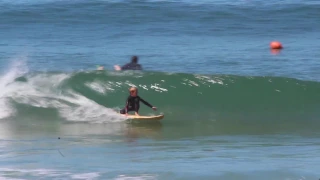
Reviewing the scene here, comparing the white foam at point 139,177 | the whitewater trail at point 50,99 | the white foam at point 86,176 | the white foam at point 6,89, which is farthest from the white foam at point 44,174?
the white foam at point 6,89

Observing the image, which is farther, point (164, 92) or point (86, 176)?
point (164, 92)

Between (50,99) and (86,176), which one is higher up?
(50,99)

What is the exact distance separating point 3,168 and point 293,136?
657cm

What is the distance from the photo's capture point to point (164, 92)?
2091 cm

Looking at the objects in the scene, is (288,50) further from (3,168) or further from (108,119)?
(3,168)

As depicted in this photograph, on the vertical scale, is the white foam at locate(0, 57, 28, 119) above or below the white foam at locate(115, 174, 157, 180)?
above

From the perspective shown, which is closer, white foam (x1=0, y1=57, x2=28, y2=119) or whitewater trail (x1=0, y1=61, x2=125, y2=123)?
whitewater trail (x1=0, y1=61, x2=125, y2=123)

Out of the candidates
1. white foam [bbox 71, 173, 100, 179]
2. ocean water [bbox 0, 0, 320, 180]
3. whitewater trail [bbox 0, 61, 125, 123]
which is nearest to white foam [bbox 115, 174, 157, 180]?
ocean water [bbox 0, 0, 320, 180]

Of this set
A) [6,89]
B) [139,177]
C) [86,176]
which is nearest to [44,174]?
[86,176]

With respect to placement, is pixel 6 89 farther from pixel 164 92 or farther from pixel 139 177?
pixel 139 177

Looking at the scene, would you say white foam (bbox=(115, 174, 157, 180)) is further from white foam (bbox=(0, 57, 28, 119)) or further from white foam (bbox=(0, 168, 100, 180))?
white foam (bbox=(0, 57, 28, 119))

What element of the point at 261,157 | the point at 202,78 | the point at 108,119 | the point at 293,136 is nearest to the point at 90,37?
the point at 202,78

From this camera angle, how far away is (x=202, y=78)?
21500 mm

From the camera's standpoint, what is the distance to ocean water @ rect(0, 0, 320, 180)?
41.1 ft
